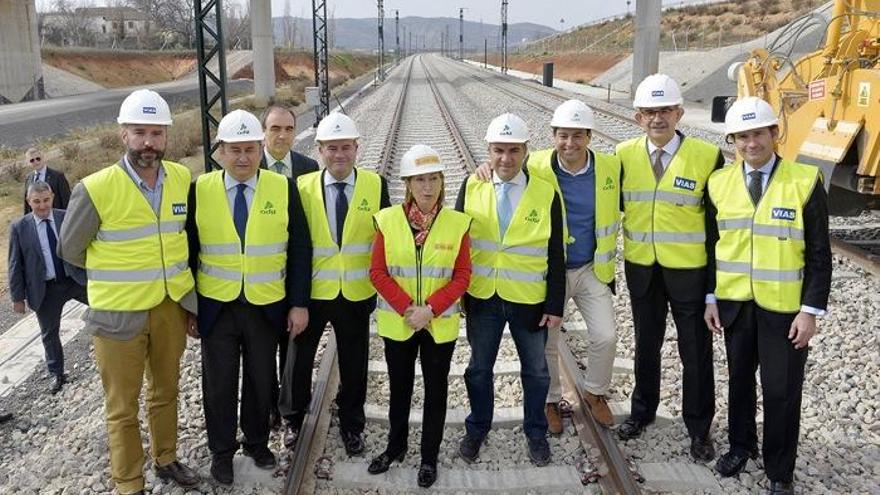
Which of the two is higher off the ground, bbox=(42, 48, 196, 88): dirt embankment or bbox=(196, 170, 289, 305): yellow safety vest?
bbox=(42, 48, 196, 88): dirt embankment

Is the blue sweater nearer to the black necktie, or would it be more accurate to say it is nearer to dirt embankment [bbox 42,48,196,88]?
the black necktie

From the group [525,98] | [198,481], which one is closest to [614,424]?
[198,481]

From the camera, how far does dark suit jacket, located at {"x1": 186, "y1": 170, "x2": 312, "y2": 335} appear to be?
4.30m

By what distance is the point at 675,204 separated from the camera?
455cm

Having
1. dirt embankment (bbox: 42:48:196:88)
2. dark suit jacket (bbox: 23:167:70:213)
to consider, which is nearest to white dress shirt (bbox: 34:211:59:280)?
dark suit jacket (bbox: 23:167:70:213)

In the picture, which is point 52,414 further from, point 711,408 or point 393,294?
point 711,408

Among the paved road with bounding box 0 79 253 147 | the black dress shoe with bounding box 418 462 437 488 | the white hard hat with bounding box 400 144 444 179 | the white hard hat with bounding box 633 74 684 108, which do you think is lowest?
the black dress shoe with bounding box 418 462 437 488

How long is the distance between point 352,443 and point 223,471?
0.79 metres

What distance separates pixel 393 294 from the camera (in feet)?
13.7

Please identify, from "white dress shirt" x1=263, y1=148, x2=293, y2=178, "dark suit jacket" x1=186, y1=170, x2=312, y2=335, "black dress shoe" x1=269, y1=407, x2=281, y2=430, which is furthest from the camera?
"white dress shirt" x1=263, y1=148, x2=293, y2=178

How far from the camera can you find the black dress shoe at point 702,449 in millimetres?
4555

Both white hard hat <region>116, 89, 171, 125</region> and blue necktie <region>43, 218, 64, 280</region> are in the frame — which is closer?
white hard hat <region>116, 89, 171, 125</region>

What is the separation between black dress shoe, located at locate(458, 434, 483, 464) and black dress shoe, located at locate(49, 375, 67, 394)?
3.65 m

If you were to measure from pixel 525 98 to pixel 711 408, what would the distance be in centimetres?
2663
